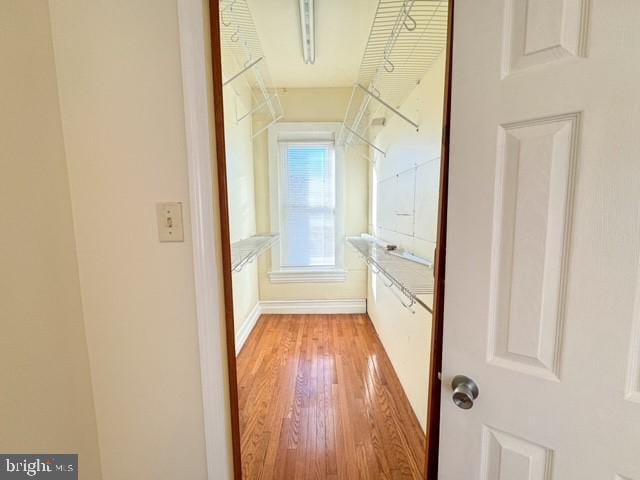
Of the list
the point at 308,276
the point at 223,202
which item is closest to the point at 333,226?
the point at 308,276

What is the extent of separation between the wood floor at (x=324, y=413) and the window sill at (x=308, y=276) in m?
0.80

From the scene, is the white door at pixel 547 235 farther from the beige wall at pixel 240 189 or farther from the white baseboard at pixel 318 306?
the white baseboard at pixel 318 306

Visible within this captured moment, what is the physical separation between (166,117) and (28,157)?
0.35 metres

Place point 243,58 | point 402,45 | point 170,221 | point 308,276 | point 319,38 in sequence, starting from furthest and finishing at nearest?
point 308,276 < point 243,58 < point 319,38 < point 402,45 < point 170,221

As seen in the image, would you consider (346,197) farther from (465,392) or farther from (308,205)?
(465,392)

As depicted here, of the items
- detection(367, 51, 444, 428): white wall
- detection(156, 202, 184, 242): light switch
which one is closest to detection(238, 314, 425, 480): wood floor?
detection(367, 51, 444, 428): white wall

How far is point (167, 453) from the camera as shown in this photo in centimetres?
90

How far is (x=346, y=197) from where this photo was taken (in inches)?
133

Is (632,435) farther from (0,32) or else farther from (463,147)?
(0,32)

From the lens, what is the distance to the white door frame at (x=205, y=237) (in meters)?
0.75

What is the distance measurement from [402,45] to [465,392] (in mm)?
1613

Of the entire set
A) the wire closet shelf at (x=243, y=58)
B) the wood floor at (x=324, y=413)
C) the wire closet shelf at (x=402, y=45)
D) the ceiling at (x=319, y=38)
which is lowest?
the wood floor at (x=324, y=413)

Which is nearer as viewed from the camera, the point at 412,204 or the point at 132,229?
the point at 132,229

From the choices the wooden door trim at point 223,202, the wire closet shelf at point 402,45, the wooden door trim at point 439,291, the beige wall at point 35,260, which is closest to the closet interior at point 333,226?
the wire closet shelf at point 402,45
